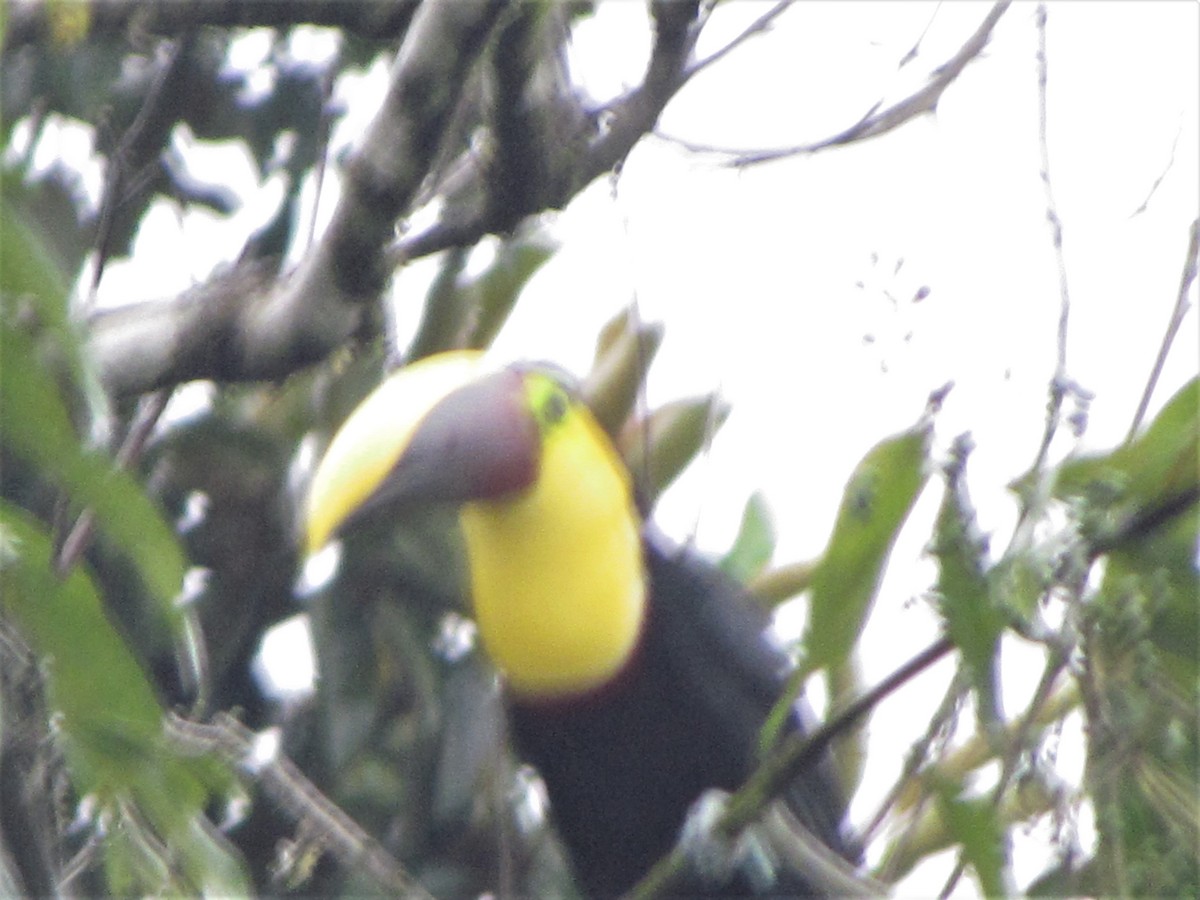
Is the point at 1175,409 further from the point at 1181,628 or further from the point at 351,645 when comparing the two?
the point at 351,645

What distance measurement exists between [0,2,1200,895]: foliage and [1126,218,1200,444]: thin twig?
0.16 m

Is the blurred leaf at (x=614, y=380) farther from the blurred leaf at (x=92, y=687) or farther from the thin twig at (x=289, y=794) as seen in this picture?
the blurred leaf at (x=92, y=687)

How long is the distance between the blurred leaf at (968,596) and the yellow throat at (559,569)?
3.66 feet

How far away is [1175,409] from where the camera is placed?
1.00 meters

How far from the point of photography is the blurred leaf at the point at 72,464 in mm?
925

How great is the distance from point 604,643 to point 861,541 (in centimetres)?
109

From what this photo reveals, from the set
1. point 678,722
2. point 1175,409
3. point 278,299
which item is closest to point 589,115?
point 278,299

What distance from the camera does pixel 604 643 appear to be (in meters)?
2.10

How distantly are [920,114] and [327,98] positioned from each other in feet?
2.08

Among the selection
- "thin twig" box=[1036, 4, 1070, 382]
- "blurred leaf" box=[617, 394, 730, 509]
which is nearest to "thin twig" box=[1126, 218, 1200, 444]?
"thin twig" box=[1036, 4, 1070, 382]

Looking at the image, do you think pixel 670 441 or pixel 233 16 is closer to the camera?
pixel 233 16

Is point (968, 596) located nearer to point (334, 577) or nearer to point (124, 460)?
point (124, 460)

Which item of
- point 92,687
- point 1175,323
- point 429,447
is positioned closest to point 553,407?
point 429,447

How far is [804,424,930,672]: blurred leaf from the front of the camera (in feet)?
3.28
